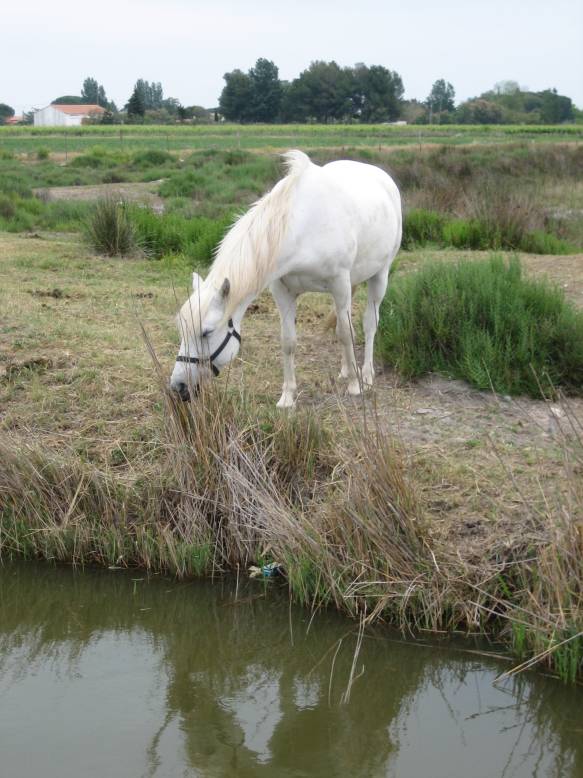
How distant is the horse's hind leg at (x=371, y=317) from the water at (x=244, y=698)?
2.32 meters

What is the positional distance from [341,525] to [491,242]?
26.5 ft

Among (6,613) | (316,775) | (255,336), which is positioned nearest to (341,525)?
(316,775)

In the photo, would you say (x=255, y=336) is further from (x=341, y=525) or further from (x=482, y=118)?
(x=482, y=118)

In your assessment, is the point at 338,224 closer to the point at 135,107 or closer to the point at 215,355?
the point at 215,355

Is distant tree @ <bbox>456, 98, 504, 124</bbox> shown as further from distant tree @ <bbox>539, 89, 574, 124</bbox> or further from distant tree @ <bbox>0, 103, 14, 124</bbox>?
distant tree @ <bbox>0, 103, 14, 124</bbox>

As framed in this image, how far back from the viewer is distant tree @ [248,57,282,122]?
89438mm

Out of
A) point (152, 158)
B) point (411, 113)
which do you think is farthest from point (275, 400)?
point (411, 113)

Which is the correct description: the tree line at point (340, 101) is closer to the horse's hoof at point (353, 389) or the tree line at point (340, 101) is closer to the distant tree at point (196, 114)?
the distant tree at point (196, 114)

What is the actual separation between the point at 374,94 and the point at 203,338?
84.7 metres

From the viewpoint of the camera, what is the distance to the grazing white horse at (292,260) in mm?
5391

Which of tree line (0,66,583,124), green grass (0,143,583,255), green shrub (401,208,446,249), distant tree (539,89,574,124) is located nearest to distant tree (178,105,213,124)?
tree line (0,66,583,124)

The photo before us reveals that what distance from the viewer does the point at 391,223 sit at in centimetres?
681

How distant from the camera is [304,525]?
15.3ft

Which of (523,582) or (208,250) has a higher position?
(208,250)
